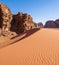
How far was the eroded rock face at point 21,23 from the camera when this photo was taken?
51881 millimetres

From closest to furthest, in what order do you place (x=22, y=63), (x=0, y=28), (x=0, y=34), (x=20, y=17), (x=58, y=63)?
(x=58, y=63), (x=22, y=63), (x=0, y=34), (x=0, y=28), (x=20, y=17)

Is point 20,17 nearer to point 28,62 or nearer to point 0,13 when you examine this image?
point 0,13

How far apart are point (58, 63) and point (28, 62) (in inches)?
63.4

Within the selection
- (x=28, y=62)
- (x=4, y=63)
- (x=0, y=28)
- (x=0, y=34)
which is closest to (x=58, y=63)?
(x=28, y=62)

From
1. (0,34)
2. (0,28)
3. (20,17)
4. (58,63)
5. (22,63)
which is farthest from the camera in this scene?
(20,17)

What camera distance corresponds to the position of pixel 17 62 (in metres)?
6.88

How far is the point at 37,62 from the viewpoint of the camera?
661 cm

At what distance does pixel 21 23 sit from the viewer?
52.8 meters

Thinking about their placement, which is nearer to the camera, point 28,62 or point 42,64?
point 42,64

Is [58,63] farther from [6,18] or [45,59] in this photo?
[6,18]

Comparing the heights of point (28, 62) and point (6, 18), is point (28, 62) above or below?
below

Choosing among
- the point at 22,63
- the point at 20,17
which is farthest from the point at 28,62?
the point at 20,17

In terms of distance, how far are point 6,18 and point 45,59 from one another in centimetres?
3585

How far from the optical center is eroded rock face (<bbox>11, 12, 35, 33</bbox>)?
51881 mm
